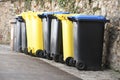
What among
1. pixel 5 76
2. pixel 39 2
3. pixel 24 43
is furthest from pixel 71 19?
pixel 39 2

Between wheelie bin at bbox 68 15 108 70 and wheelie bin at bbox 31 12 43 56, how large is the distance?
143 inches

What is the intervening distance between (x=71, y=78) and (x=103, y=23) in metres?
2.45

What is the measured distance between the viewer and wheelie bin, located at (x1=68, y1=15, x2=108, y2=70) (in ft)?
40.4

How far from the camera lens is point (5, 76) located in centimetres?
1036

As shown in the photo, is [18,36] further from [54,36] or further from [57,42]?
[57,42]

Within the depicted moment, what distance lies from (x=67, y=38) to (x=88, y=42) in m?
1.15

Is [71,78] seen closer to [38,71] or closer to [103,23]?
[38,71]

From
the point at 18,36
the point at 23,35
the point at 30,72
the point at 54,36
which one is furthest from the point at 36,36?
the point at 30,72

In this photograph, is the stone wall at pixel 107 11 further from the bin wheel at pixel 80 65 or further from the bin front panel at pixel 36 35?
the bin front panel at pixel 36 35

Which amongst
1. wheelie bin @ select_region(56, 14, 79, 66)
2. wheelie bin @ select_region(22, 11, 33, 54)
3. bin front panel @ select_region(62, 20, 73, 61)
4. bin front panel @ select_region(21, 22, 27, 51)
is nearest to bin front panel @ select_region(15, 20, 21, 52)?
bin front panel @ select_region(21, 22, 27, 51)

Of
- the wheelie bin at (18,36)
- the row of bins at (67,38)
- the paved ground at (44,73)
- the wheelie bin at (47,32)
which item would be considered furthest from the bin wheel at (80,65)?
the wheelie bin at (18,36)

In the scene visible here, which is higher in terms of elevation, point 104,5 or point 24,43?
point 104,5

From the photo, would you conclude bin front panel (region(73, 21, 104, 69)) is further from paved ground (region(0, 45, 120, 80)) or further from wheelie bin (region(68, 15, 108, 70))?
paved ground (region(0, 45, 120, 80))

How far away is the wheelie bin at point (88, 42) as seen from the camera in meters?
→ 12.3
